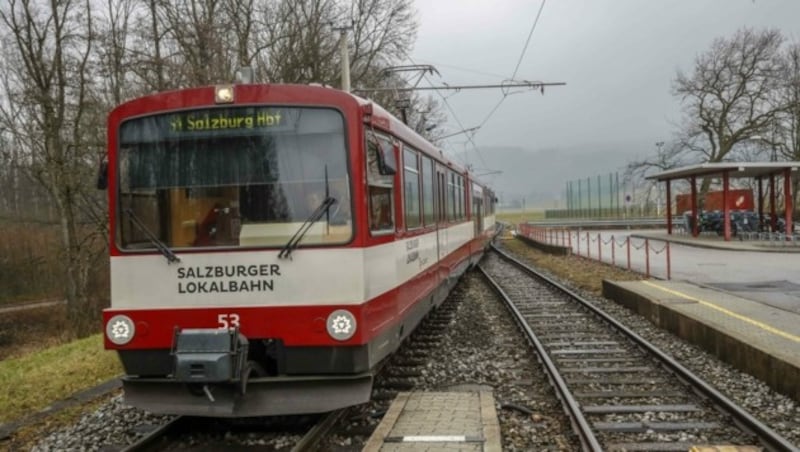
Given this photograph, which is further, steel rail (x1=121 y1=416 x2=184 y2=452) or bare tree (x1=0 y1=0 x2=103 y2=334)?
bare tree (x1=0 y1=0 x2=103 y2=334)

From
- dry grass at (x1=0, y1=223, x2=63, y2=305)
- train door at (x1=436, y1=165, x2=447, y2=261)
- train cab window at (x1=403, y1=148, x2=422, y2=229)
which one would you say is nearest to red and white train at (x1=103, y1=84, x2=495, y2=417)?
train cab window at (x1=403, y1=148, x2=422, y2=229)

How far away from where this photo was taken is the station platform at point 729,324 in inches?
273

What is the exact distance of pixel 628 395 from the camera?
6.72 metres

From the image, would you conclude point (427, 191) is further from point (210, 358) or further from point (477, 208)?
point (477, 208)

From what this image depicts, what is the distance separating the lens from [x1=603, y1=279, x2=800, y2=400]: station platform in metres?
6.95

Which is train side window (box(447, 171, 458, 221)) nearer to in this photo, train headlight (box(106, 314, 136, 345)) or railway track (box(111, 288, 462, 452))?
railway track (box(111, 288, 462, 452))

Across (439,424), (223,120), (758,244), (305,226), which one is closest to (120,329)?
(305,226)

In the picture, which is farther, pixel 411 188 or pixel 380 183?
pixel 411 188

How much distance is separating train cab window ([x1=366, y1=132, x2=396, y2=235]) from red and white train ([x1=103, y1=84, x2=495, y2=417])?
0.10ft

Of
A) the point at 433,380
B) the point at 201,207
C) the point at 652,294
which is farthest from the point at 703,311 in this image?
the point at 201,207

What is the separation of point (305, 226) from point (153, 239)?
127cm

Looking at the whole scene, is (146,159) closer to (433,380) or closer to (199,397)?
(199,397)

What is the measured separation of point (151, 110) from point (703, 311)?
8.33m

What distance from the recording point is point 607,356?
8.73 meters
